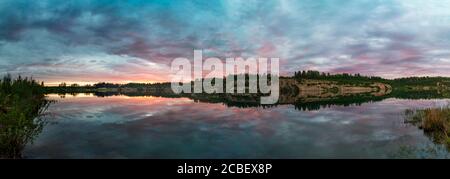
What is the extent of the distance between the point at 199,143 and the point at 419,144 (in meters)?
10.9

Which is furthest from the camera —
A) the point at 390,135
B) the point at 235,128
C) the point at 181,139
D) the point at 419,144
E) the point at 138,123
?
the point at 138,123

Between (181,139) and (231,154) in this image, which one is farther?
(181,139)

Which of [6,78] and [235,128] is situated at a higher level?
[6,78]

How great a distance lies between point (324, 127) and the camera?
25.4 m

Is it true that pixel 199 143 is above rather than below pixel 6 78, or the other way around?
below

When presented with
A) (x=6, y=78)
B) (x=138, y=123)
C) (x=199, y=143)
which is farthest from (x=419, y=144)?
(x=6, y=78)

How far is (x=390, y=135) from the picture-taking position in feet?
68.2

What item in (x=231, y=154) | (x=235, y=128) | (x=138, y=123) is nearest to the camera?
(x=231, y=154)
